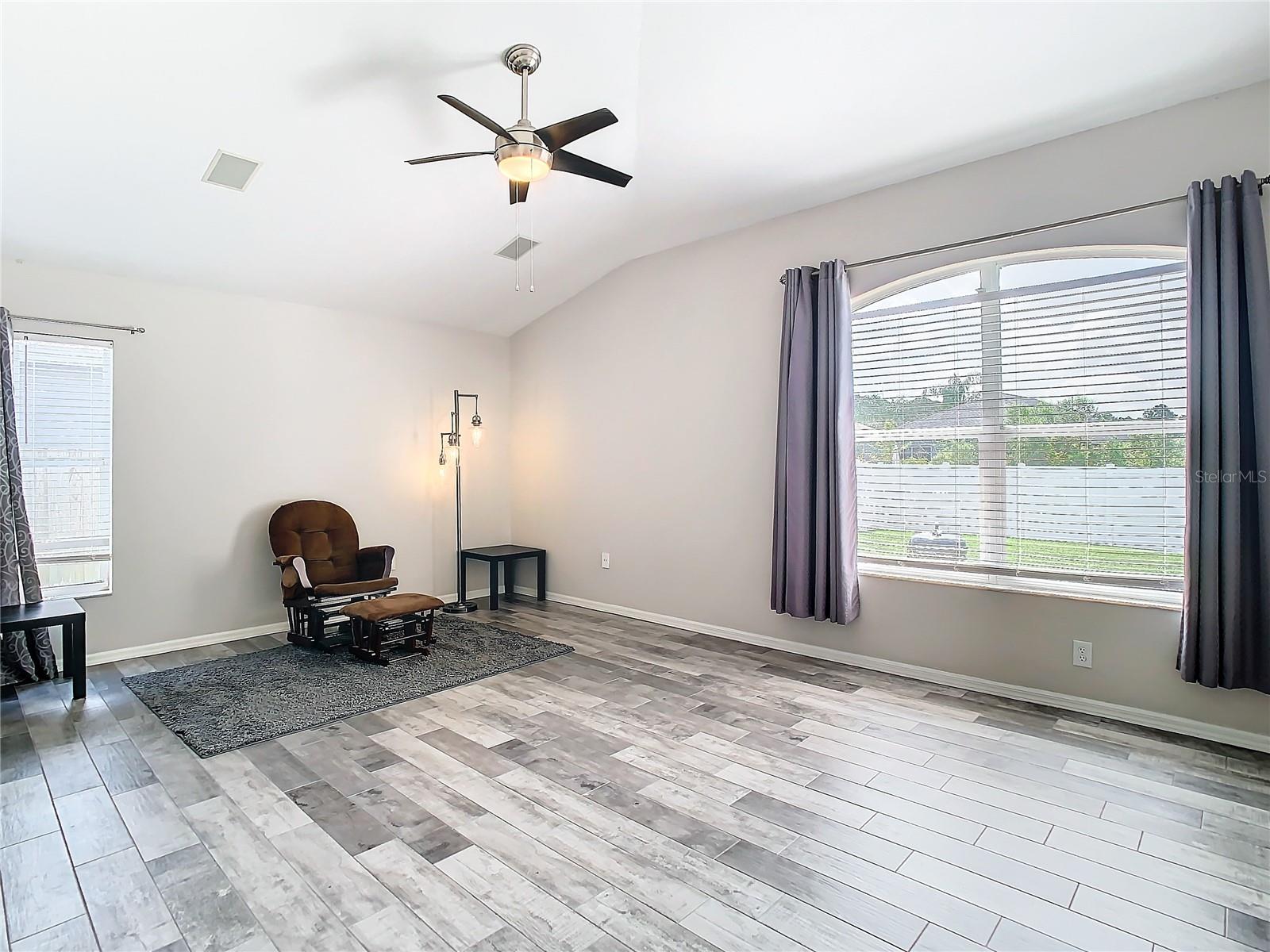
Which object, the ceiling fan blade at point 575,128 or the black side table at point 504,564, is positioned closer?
the ceiling fan blade at point 575,128

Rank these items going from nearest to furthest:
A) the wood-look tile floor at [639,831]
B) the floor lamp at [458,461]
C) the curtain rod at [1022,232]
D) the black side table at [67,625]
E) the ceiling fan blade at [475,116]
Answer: the wood-look tile floor at [639,831] → the ceiling fan blade at [475,116] → the curtain rod at [1022,232] → the black side table at [67,625] → the floor lamp at [458,461]

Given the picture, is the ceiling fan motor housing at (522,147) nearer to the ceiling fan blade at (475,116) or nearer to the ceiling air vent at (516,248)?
the ceiling fan blade at (475,116)

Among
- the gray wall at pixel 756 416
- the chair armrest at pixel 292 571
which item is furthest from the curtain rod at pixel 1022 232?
the chair armrest at pixel 292 571

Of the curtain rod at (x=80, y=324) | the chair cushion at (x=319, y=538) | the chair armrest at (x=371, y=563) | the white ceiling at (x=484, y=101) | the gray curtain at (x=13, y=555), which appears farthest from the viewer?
the chair armrest at (x=371, y=563)

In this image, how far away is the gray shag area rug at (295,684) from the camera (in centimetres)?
318

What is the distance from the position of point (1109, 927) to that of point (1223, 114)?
3260mm

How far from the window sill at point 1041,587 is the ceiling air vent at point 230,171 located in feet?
13.0

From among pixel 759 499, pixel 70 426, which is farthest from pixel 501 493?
pixel 70 426

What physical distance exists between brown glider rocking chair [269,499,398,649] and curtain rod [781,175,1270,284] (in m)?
3.80

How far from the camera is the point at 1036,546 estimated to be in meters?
3.56

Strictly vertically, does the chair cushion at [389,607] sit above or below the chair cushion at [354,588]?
below

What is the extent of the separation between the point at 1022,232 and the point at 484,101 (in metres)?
2.73

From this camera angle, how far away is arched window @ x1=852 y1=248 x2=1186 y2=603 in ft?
10.5

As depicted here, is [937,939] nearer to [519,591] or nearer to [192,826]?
[192,826]
